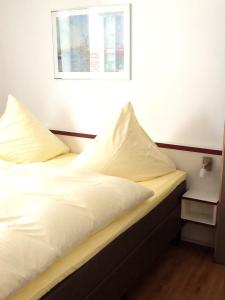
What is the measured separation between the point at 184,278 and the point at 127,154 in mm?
898

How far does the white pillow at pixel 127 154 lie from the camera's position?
242 cm

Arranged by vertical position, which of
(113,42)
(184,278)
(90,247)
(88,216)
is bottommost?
(184,278)

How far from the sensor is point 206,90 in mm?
2453

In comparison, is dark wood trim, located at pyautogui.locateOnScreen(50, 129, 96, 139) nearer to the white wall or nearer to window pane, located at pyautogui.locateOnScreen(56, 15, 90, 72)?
the white wall

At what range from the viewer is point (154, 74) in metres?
2.62

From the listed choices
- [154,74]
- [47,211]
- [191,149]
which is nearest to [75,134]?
[154,74]

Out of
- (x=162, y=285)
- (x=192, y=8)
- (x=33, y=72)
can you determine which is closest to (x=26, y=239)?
(x=162, y=285)

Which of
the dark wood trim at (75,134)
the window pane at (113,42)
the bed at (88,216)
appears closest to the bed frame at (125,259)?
the bed at (88,216)

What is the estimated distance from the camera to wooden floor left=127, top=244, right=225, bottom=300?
211cm

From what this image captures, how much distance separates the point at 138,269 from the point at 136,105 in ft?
4.19

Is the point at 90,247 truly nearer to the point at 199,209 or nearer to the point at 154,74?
the point at 199,209

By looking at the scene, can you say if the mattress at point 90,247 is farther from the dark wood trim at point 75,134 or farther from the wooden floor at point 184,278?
the dark wood trim at point 75,134

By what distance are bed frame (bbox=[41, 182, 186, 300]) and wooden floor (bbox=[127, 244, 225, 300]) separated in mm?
157

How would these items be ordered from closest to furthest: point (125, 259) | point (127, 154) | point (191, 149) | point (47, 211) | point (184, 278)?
point (47, 211) < point (125, 259) < point (184, 278) < point (127, 154) < point (191, 149)
